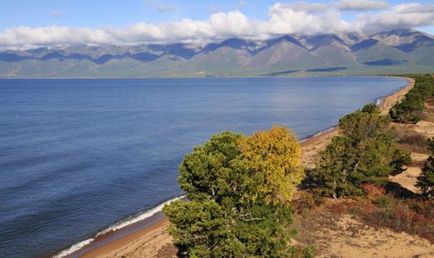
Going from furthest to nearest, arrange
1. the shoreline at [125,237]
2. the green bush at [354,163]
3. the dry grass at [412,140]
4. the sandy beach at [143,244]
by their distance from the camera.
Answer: the dry grass at [412,140] < the green bush at [354,163] < the shoreline at [125,237] < the sandy beach at [143,244]

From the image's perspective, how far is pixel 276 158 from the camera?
45281 mm

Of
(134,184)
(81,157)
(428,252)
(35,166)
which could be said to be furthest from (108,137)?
(428,252)

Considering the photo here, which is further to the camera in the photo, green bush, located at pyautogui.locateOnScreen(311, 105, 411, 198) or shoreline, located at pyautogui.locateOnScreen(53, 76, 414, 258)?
green bush, located at pyautogui.locateOnScreen(311, 105, 411, 198)

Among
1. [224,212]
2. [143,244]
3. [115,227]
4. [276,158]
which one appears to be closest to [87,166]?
[115,227]

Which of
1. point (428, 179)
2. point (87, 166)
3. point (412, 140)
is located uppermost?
point (428, 179)

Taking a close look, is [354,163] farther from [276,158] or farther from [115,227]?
[115,227]

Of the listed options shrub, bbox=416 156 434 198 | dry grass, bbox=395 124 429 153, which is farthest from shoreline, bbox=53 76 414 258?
dry grass, bbox=395 124 429 153

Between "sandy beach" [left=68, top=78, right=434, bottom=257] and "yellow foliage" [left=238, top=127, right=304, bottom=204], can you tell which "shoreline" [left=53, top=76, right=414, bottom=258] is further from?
"yellow foliage" [left=238, top=127, right=304, bottom=204]

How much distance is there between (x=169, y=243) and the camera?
43594 millimetres

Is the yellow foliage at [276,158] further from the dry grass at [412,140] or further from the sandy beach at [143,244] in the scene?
the dry grass at [412,140]

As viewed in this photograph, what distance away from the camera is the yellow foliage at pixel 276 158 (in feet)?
139

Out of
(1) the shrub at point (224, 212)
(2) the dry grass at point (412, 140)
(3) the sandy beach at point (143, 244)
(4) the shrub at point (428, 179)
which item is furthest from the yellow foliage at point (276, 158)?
(2) the dry grass at point (412, 140)

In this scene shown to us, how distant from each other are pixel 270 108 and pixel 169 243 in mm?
149866

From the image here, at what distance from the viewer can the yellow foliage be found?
139ft
